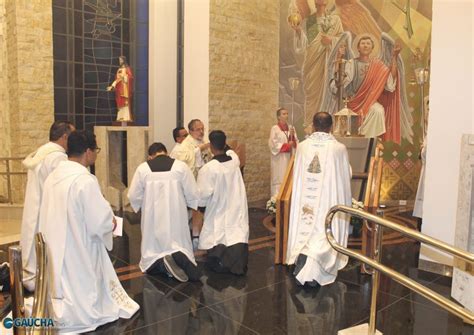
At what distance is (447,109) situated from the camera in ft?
18.6

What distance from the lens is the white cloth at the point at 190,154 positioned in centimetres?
808

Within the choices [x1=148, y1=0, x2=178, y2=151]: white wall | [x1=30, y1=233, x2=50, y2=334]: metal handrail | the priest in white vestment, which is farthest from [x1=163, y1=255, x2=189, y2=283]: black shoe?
[x1=148, y1=0, x2=178, y2=151]: white wall

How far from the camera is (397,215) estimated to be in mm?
9266

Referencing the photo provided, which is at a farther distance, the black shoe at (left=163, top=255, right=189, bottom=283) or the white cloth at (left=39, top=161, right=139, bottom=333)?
the black shoe at (left=163, top=255, right=189, bottom=283)

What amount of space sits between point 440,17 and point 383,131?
191 inches

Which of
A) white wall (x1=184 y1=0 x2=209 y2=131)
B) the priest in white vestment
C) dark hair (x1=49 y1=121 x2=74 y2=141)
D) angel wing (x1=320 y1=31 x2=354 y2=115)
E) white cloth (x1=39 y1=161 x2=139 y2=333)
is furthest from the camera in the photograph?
angel wing (x1=320 y1=31 x2=354 y2=115)

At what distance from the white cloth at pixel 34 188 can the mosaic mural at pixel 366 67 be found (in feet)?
22.1

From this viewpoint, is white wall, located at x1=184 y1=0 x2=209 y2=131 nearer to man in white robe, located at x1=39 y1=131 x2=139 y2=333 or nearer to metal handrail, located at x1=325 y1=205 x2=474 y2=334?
man in white robe, located at x1=39 y1=131 x2=139 y2=333

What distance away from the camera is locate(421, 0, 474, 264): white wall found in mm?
5512

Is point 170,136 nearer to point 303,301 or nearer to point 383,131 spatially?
point 383,131

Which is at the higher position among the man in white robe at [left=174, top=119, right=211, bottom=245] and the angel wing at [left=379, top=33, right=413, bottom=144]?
the angel wing at [left=379, top=33, right=413, bottom=144]

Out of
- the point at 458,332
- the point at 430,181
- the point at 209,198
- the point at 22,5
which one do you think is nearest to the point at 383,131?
the point at 430,181

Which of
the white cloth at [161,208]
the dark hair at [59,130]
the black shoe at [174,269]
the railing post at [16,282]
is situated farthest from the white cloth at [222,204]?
the railing post at [16,282]

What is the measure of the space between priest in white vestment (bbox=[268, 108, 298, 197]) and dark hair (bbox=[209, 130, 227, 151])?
13.9 ft
